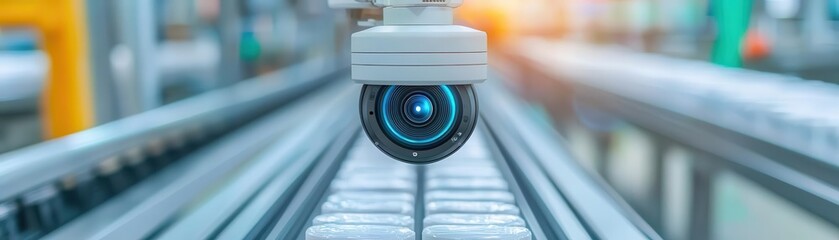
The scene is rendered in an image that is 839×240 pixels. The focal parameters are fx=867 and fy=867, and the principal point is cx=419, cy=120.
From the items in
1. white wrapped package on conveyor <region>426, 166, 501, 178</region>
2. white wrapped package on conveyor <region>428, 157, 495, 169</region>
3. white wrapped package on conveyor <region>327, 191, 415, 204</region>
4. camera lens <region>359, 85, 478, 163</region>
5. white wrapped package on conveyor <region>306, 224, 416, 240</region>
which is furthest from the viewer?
white wrapped package on conveyor <region>428, 157, 495, 169</region>

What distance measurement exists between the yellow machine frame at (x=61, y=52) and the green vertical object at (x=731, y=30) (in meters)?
3.68

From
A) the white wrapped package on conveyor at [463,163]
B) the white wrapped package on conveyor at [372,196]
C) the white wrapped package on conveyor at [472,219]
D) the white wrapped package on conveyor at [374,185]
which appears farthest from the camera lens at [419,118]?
the white wrapped package on conveyor at [463,163]

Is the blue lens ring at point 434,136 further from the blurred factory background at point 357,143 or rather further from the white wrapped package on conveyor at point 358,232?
the white wrapped package on conveyor at point 358,232

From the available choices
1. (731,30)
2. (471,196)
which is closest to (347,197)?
(471,196)

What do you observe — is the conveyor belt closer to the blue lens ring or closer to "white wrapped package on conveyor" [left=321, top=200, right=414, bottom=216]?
"white wrapped package on conveyor" [left=321, top=200, right=414, bottom=216]

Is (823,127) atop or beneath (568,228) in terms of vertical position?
atop

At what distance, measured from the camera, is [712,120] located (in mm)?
3678

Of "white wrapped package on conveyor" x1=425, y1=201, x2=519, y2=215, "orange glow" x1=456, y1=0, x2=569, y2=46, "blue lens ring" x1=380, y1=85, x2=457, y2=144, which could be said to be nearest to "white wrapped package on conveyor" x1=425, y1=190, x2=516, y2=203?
"white wrapped package on conveyor" x1=425, y1=201, x2=519, y2=215

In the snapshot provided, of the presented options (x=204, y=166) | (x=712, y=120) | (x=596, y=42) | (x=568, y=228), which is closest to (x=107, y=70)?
(x=204, y=166)

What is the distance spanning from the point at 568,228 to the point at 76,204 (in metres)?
1.56

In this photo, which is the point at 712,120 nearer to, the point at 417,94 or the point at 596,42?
the point at 417,94

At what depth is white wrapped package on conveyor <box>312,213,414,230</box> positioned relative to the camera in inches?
88.2

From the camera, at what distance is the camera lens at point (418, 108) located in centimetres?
169

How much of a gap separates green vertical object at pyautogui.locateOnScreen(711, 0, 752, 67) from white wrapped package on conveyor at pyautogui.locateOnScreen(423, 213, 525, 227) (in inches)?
129
